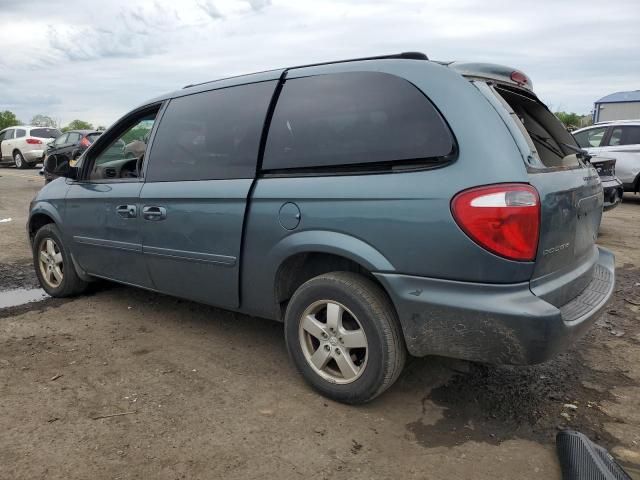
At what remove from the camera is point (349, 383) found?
286cm

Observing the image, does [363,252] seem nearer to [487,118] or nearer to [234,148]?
[487,118]

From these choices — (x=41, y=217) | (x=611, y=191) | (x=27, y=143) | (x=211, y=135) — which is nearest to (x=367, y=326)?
(x=211, y=135)

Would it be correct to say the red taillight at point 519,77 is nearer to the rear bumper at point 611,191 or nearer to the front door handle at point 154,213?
the front door handle at point 154,213

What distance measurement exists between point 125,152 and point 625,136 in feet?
33.1

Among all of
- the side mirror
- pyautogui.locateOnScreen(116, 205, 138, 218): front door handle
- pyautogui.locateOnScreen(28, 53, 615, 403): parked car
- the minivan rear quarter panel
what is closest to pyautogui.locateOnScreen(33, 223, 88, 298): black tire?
the side mirror

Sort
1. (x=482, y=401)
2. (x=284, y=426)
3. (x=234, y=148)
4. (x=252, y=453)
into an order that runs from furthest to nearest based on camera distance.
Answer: (x=234, y=148) → (x=482, y=401) → (x=284, y=426) → (x=252, y=453)

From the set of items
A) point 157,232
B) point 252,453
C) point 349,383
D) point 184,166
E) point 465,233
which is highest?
point 184,166

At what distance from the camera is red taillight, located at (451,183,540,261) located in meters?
2.33

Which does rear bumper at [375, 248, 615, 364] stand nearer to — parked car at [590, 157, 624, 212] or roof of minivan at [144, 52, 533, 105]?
roof of minivan at [144, 52, 533, 105]

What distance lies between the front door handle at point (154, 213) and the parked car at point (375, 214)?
1 centimetres

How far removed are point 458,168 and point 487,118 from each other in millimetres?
289

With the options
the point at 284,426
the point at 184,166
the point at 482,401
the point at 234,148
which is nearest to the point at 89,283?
the point at 184,166

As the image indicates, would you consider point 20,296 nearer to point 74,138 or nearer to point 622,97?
point 74,138

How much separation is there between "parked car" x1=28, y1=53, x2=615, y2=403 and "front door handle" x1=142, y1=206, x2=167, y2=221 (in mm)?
14
